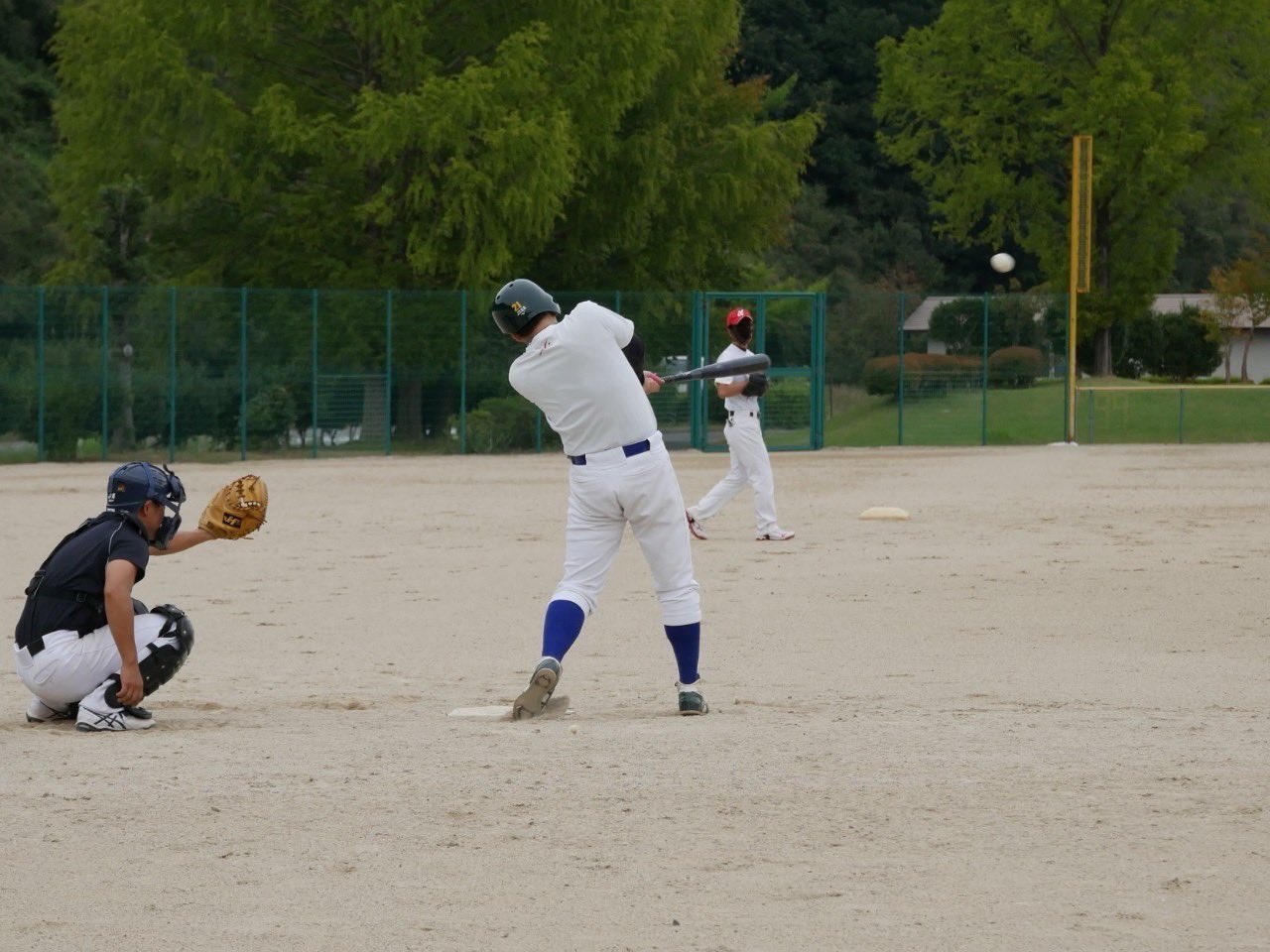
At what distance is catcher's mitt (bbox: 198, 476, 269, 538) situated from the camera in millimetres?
8102

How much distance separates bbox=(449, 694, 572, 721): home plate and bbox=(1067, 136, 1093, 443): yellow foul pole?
84.3ft

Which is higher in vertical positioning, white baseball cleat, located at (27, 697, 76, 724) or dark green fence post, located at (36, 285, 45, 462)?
dark green fence post, located at (36, 285, 45, 462)

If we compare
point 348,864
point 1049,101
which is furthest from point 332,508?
point 1049,101

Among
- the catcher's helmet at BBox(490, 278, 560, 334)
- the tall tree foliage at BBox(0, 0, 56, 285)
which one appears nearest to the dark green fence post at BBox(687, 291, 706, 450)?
the tall tree foliage at BBox(0, 0, 56, 285)

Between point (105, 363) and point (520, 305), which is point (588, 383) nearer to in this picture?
point (520, 305)

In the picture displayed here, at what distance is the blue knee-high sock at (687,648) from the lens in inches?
322

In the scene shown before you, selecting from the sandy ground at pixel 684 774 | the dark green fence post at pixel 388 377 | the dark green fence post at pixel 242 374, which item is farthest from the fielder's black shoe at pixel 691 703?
the dark green fence post at pixel 388 377

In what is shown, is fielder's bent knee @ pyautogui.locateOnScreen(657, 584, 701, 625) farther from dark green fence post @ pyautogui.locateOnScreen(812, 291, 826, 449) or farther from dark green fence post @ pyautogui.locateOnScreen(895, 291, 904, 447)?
dark green fence post @ pyautogui.locateOnScreen(895, 291, 904, 447)

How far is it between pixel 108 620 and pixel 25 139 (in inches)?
1724

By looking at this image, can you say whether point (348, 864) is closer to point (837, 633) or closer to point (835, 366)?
point (837, 633)

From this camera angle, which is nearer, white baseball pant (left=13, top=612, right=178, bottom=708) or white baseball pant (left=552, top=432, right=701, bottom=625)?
white baseball pant (left=13, top=612, right=178, bottom=708)

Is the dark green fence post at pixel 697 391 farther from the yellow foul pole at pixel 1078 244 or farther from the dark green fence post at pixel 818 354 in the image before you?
the yellow foul pole at pixel 1078 244

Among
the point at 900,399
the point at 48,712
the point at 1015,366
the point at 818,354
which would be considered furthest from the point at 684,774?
the point at 1015,366

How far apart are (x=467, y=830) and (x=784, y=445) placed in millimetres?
27338
